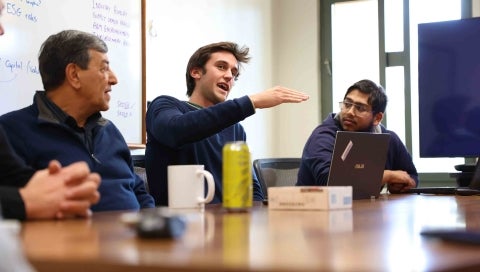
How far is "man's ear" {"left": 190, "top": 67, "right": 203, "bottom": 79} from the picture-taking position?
9.32 ft

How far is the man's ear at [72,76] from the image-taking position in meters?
2.07

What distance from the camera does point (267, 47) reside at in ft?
16.5

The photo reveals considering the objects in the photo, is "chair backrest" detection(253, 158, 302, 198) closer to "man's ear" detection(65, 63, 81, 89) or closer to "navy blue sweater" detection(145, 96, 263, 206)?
"navy blue sweater" detection(145, 96, 263, 206)

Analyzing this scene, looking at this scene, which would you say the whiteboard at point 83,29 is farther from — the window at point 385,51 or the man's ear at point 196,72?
the window at point 385,51

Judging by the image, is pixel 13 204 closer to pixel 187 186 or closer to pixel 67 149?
pixel 187 186

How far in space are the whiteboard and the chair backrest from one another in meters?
0.68

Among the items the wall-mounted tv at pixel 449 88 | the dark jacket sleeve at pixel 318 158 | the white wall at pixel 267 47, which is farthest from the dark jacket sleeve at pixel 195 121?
the white wall at pixel 267 47

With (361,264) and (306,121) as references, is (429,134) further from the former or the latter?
(306,121)

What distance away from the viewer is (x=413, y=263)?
664 mm

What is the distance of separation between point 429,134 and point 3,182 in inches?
66.9

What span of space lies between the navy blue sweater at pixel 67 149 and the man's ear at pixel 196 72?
0.82 meters

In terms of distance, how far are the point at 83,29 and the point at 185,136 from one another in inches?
42.0

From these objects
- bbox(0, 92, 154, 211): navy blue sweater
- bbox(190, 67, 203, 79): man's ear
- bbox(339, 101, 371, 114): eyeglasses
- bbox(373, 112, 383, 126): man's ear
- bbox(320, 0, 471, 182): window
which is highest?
bbox(320, 0, 471, 182): window

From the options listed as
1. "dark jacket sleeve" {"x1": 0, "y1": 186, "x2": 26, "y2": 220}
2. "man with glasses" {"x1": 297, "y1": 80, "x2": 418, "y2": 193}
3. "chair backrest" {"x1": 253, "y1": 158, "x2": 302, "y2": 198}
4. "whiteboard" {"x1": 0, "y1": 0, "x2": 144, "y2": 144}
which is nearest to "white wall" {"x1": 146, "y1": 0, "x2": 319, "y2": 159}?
"whiteboard" {"x1": 0, "y1": 0, "x2": 144, "y2": 144}
